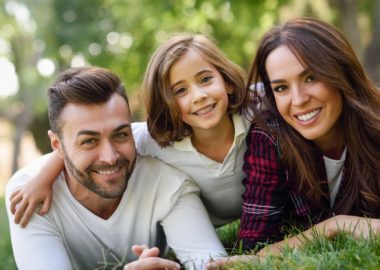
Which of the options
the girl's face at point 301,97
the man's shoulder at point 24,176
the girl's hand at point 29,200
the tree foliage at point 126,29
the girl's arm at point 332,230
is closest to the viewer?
the girl's arm at point 332,230

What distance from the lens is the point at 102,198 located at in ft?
11.2

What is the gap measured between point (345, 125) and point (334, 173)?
0.99ft

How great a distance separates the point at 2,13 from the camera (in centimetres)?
1084

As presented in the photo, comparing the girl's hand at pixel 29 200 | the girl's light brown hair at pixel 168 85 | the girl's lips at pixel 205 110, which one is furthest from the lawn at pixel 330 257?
the girl's hand at pixel 29 200

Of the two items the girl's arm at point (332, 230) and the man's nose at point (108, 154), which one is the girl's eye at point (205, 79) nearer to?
the man's nose at point (108, 154)

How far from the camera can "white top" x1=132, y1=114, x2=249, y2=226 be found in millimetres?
3443

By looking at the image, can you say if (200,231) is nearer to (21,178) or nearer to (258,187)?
(258,187)

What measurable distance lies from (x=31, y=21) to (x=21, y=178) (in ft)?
28.3

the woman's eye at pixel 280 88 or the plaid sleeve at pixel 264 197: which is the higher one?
the woman's eye at pixel 280 88

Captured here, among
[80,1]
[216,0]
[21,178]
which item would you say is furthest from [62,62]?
[21,178]

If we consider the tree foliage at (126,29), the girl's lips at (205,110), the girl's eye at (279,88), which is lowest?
the girl's lips at (205,110)

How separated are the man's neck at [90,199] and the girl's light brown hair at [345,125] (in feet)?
3.75

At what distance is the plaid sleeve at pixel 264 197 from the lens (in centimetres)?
318

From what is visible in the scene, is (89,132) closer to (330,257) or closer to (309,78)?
(309,78)
